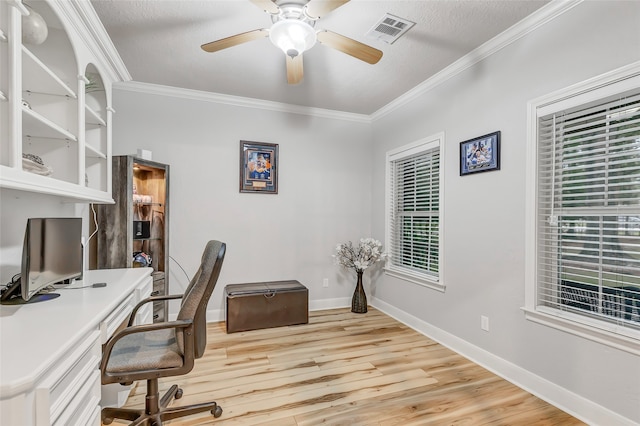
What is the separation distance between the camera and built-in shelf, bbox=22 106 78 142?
1.47 meters

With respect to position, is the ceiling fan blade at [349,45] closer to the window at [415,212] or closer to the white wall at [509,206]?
the white wall at [509,206]

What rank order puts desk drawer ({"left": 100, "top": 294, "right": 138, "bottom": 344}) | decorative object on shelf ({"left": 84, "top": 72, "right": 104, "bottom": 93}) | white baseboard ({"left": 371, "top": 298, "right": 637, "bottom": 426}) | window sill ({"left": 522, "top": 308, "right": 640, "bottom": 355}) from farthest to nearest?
decorative object on shelf ({"left": 84, "top": 72, "right": 104, "bottom": 93}) < white baseboard ({"left": 371, "top": 298, "right": 637, "bottom": 426}) < window sill ({"left": 522, "top": 308, "right": 640, "bottom": 355}) < desk drawer ({"left": 100, "top": 294, "right": 138, "bottom": 344})

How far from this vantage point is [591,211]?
1.85 metres

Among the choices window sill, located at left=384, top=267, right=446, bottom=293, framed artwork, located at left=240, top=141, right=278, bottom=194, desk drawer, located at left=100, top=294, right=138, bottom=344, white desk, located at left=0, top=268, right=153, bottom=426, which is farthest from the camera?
framed artwork, located at left=240, top=141, right=278, bottom=194

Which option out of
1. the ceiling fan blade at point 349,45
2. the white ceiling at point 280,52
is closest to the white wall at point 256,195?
the white ceiling at point 280,52

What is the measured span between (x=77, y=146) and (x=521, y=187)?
9.62 ft

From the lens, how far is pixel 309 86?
321cm

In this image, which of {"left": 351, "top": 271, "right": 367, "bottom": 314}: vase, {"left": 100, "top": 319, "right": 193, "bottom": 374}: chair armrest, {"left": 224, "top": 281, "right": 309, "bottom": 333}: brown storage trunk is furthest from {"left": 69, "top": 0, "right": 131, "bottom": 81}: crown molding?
{"left": 351, "top": 271, "right": 367, "bottom": 314}: vase

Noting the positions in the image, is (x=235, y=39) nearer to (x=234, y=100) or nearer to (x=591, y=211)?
(x=234, y=100)

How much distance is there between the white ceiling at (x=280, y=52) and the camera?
2025mm

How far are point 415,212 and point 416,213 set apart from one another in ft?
0.08

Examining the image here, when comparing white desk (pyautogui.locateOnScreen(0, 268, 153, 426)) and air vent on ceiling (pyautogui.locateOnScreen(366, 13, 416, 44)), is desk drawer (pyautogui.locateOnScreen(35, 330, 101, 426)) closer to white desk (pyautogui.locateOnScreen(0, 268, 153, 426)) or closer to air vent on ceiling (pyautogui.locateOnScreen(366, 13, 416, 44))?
white desk (pyautogui.locateOnScreen(0, 268, 153, 426))

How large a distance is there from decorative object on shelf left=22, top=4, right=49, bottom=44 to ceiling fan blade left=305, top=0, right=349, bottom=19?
135cm

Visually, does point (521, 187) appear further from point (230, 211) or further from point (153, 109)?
point (153, 109)
